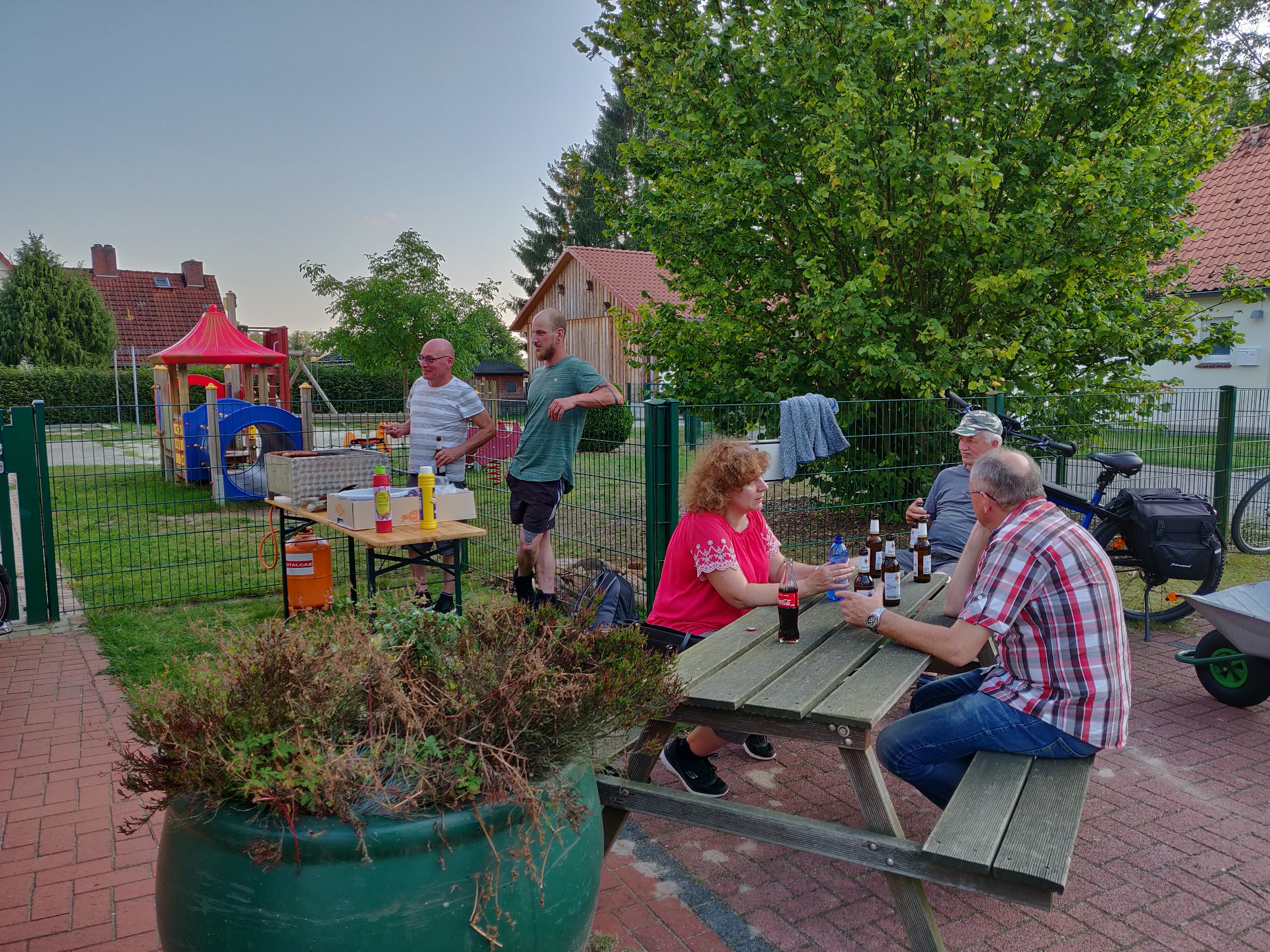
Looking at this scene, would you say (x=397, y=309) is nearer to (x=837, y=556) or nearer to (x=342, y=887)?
(x=837, y=556)

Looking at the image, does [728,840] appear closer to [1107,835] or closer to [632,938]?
[632,938]

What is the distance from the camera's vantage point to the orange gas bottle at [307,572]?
20.7ft

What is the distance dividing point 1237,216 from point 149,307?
51.9m

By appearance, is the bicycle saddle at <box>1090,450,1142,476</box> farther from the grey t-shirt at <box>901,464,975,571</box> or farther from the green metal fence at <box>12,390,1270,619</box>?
the grey t-shirt at <box>901,464,975,571</box>

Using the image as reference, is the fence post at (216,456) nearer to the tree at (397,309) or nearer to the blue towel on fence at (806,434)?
the blue towel on fence at (806,434)

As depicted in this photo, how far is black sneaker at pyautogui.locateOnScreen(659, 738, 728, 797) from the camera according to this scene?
363 cm

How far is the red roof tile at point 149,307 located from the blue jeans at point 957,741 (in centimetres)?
5220

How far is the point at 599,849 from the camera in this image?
7.02ft

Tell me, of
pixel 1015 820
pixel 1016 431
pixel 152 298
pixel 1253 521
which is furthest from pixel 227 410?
pixel 152 298

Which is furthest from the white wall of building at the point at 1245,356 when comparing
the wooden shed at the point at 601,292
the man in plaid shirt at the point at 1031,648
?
the man in plaid shirt at the point at 1031,648

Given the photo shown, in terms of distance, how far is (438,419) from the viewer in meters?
6.41

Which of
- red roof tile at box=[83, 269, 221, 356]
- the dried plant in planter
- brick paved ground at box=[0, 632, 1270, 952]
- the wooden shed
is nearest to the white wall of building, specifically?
brick paved ground at box=[0, 632, 1270, 952]

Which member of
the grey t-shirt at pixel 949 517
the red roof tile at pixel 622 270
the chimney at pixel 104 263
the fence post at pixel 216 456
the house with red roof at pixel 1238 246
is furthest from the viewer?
the chimney at pixel 104 263

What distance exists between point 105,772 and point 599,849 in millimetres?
2992
